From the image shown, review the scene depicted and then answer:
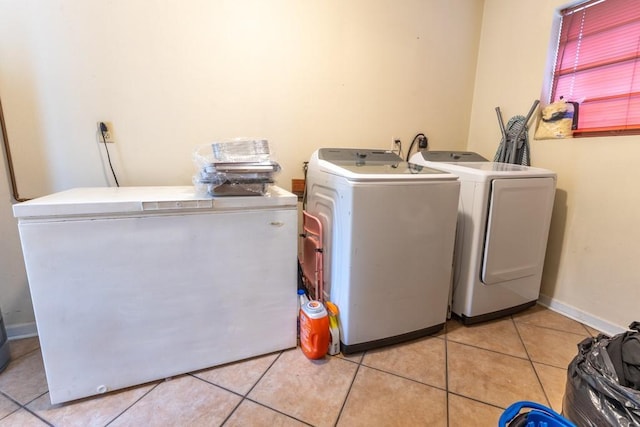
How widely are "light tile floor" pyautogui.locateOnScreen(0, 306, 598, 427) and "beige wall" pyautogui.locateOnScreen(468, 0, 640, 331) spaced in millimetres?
454

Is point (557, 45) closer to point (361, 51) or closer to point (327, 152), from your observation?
point (361, 51)

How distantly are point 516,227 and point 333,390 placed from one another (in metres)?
1.41

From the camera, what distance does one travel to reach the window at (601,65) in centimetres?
171

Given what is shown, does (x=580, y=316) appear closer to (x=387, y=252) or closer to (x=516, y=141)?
(x=516, y=141)

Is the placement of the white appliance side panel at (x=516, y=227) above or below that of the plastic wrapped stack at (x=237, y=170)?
below

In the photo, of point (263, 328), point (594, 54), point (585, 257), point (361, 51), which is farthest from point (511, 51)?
point (263, 328)

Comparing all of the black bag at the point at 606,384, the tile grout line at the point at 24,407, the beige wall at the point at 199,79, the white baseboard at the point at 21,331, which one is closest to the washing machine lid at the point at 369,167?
the beige wall at the point at 199,79

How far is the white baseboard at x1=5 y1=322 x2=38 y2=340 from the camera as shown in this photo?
162 cm

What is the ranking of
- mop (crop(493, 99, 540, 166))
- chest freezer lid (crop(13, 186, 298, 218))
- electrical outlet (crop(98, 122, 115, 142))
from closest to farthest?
chest freezer lid (crop(13, 186, 298, 218)) → electrical outlet (crop(98, 122, 115, 142)) → mop (crop(493, 99, 540, 166))

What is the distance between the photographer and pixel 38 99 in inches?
58.6

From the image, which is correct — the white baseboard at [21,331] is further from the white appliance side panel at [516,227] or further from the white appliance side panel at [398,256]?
the white appliance side panel at [516,227]

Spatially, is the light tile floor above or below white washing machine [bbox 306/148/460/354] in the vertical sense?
below

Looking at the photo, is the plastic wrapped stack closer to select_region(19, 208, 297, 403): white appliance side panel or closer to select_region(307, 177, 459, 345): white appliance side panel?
select_region(19, 208, 297, 403): white appliance side panel

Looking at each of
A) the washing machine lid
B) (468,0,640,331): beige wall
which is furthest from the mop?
the washing machine lid
